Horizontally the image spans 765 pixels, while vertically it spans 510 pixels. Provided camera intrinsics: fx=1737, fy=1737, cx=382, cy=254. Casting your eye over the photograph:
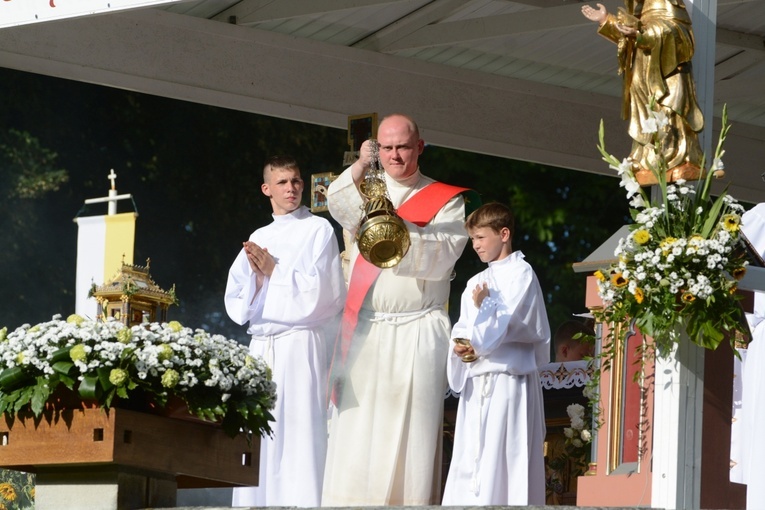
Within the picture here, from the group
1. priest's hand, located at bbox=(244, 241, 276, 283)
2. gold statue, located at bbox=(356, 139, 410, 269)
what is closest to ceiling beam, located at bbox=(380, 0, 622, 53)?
priest's hand, located at bbox=(244, 241, 276, 283)

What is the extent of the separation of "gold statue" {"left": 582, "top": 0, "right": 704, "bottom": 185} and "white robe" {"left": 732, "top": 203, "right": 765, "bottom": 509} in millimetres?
508

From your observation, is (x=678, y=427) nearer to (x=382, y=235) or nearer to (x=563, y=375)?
(x=382, y=235)

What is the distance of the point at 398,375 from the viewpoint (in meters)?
9.19

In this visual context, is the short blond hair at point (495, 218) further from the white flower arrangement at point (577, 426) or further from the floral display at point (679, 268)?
the white flower arrangement at point (577, 426)

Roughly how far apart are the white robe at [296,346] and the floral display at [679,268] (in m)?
2.53

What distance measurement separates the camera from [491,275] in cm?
891

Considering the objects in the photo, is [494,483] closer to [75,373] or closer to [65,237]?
[75,373]

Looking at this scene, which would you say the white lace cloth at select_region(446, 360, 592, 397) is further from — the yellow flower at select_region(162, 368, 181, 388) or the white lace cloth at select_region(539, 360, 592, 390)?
the yellow flower at select_region(162, 368, 181, 388)

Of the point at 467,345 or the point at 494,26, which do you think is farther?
the point at 494,26

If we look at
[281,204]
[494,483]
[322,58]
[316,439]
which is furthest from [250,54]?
[494,483]

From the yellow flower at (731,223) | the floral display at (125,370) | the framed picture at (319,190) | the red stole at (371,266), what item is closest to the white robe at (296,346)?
the red stole at (371,266)

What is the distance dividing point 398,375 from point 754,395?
1.88 meters

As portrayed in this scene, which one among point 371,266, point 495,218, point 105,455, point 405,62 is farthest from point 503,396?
point 405,62

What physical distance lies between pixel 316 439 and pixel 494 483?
1.32 metres
